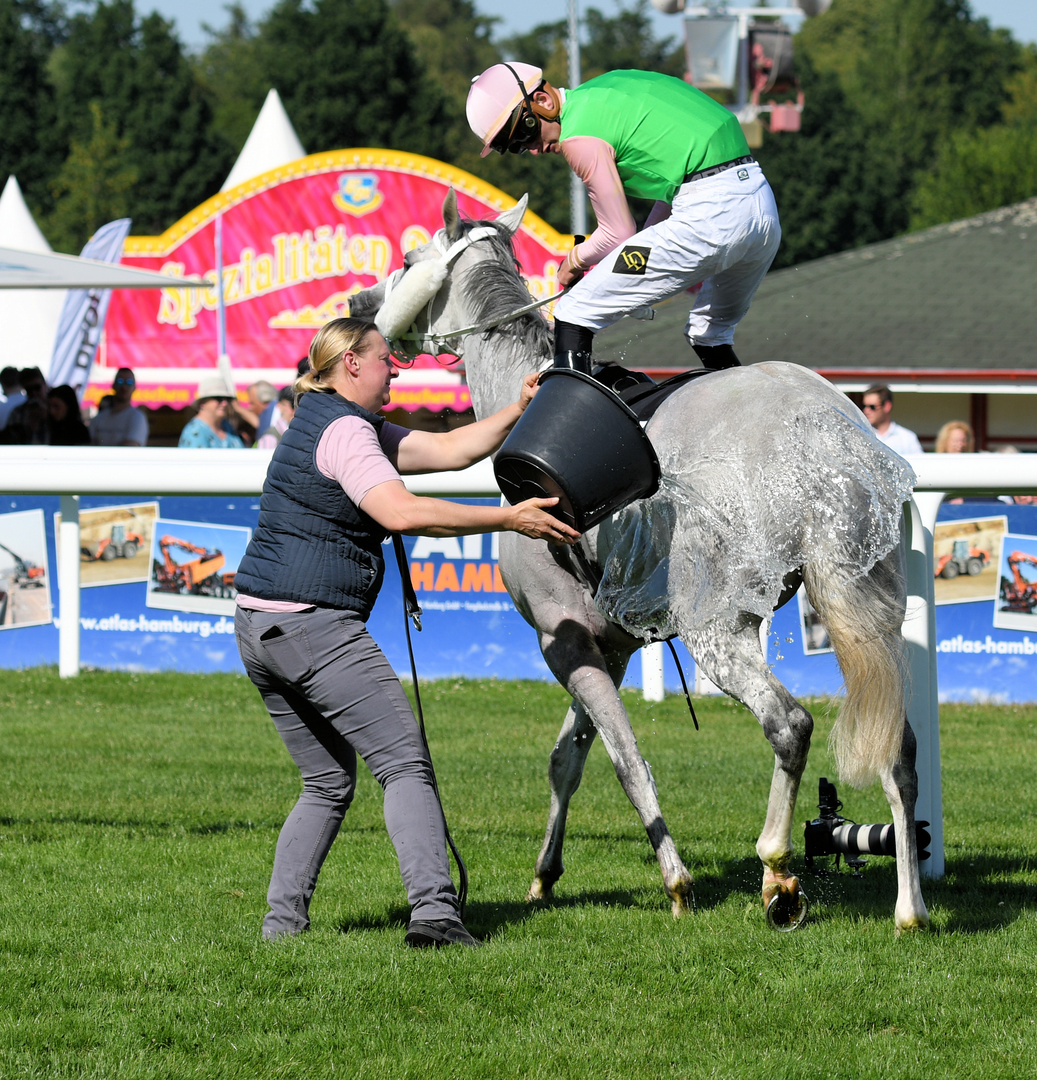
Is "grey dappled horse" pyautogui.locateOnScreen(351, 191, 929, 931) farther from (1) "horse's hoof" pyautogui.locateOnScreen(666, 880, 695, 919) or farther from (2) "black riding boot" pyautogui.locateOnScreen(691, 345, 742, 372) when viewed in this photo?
(2) "black riding boot" pyautogui.locateOnScreen(691, 345, 742, 372)

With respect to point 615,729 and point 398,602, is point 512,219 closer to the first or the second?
point 615,729

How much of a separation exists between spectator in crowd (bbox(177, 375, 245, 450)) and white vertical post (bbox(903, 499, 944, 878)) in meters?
7.69

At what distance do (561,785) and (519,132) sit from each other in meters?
2.24

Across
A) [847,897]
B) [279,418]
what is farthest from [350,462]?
[279,418]

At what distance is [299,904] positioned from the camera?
4.54 m

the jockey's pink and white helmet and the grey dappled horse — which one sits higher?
the jockey's pink and white helmet

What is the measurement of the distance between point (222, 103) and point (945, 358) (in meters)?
59.4

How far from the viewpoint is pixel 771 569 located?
430 centimetres

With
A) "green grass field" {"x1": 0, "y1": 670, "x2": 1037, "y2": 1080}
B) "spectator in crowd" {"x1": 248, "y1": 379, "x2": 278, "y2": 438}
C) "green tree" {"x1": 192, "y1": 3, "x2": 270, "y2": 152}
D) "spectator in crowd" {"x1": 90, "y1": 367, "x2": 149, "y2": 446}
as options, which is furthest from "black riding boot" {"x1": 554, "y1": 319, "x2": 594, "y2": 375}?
"green tree" {"x1": 192, "y1": 3, "x2": 270, "y2": 152}

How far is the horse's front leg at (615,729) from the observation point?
4582 mm

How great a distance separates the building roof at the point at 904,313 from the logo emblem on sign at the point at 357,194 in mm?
4181

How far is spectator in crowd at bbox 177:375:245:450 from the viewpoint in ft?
39.8

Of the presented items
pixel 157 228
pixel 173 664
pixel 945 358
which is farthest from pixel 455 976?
pixel 157 228

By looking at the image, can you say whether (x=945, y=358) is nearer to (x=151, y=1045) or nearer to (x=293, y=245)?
(x=293, y=245)
